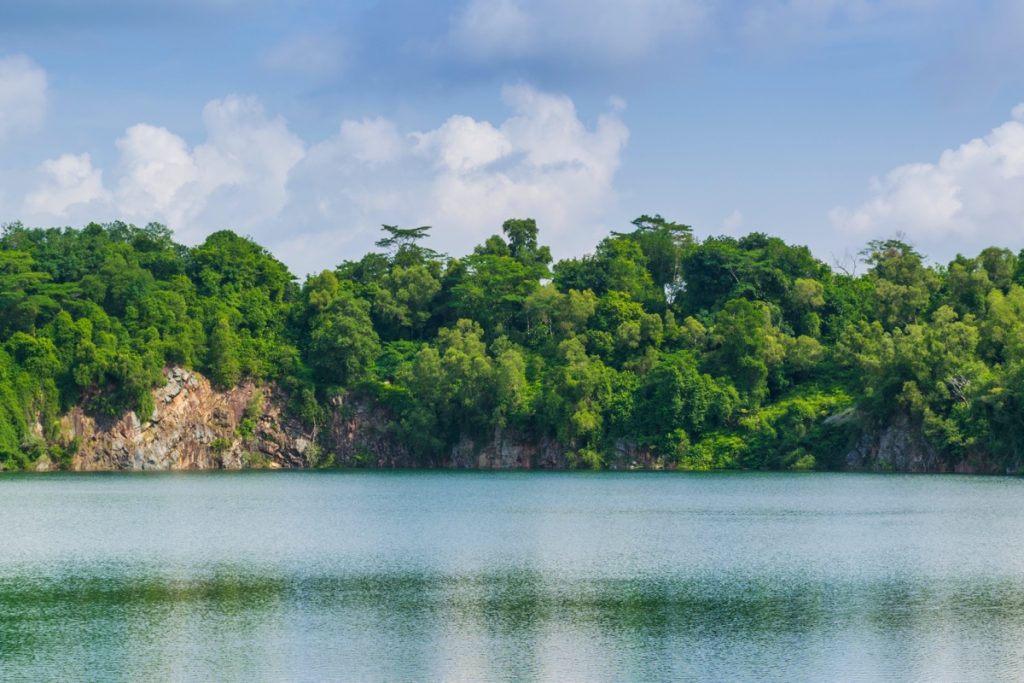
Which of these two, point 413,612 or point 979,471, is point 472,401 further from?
point 413,612

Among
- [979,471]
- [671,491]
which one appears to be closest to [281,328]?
[671,491]

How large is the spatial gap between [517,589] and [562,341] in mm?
63974

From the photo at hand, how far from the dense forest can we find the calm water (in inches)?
955

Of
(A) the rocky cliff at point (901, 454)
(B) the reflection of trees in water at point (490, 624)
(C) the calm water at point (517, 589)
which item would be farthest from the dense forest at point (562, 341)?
(B) the reflection of trees in water at point (490, 624)

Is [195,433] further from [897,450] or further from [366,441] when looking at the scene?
[897,450]

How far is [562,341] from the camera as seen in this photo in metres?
95.6

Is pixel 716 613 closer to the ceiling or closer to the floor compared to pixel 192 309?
closer to the floor

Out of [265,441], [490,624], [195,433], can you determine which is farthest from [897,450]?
[490,624]

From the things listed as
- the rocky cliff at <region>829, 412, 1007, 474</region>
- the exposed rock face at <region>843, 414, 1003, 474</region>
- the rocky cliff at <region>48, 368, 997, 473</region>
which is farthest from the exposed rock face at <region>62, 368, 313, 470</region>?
the exposed rock face at <region>843, 414, 1003, 474</region>

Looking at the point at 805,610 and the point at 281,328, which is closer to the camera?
the point at 805,610

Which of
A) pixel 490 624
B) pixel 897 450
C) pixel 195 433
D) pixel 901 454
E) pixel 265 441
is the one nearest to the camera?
pixel 490 624

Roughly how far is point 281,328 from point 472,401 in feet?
58.4

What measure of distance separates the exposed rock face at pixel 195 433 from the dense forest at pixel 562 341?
A: 1349mm

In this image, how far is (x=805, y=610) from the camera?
2892 cm
